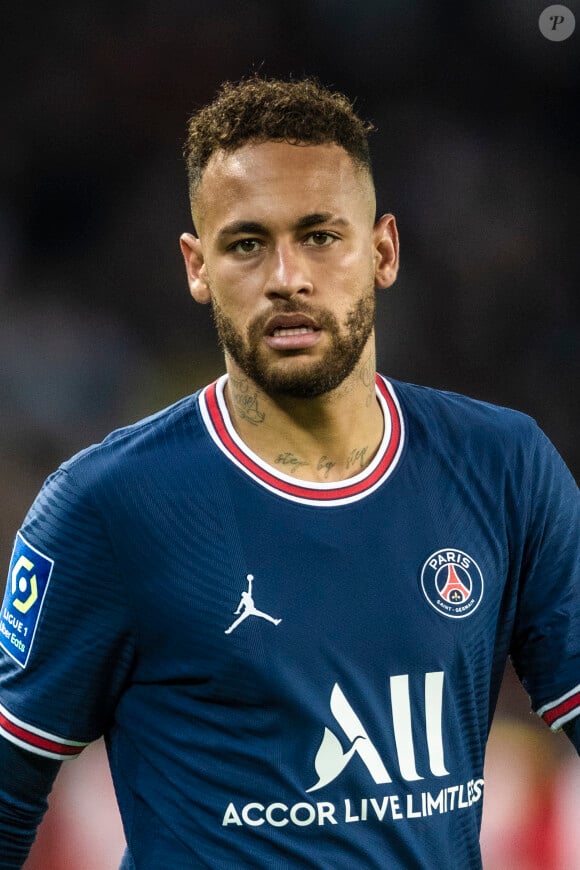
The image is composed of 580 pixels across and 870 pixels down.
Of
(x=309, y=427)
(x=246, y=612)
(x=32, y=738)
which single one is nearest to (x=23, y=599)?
(x=32, y=738)

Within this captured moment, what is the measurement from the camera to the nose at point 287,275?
1.82 metres

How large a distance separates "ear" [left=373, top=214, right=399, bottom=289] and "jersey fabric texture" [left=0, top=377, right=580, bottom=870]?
0.92ft

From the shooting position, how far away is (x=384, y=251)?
2090 mm

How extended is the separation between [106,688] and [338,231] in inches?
32.9

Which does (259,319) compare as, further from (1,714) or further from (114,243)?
(114,243)

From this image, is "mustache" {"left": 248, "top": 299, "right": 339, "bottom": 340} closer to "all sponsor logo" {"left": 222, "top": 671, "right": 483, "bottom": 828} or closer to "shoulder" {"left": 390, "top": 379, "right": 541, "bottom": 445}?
"shoulder" {"left": 390, "top": 379, "right": 541, "bottom": 445}

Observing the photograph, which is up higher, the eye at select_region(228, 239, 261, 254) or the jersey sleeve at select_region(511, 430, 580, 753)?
the eye at select_region(228, 239, 261, 254)

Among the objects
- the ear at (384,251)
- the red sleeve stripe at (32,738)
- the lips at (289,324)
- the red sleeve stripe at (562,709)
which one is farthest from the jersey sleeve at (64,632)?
the red sleeve stripe at (562,709)

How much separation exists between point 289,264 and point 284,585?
0.51m

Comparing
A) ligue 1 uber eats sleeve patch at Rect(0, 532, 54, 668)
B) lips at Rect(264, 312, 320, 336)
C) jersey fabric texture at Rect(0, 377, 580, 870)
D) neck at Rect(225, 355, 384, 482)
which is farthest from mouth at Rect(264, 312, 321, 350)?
ligue 1 uber eats sleeve patch at Rect(0, 532, 54, 668)

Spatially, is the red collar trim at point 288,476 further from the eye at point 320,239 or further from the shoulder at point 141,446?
the eye at point 320,239

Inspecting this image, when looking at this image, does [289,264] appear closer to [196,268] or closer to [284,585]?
[196,268]

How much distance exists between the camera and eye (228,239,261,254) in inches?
74.3

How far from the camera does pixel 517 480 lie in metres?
2.04
